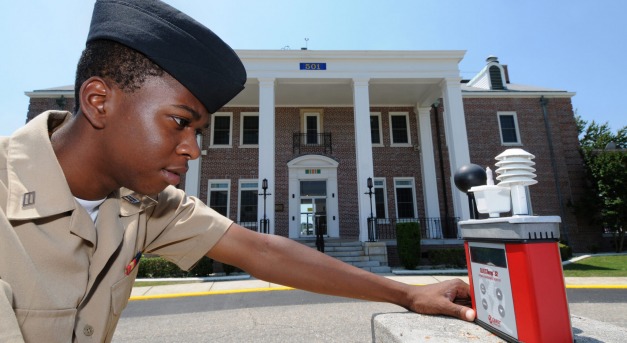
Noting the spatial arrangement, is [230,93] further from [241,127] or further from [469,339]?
[241,127]

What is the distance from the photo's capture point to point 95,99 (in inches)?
41.1

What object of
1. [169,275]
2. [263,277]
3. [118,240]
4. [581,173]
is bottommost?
[169,275]

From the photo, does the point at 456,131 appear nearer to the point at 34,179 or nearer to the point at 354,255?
the point at 354,255

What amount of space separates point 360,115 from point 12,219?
43.5 ft

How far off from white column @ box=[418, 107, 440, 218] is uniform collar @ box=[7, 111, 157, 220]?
1665 centimetres

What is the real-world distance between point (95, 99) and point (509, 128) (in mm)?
20645

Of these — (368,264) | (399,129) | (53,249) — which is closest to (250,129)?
(399,129)

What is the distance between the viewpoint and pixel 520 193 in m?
1.62

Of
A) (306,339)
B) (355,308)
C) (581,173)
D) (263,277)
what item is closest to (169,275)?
(355,308)

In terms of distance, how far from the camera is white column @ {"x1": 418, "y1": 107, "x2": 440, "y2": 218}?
16.2m

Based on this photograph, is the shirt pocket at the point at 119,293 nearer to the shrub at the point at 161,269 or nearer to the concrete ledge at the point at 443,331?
the concrete ledge at the point at 443,331

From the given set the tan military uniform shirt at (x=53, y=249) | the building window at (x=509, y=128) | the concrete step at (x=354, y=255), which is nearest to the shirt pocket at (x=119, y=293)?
the tan military uniform shirt at (x=53, y=249)

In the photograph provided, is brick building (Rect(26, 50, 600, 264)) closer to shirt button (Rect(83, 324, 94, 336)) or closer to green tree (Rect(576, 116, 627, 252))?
green tree (Rect(576, 116, 627, 252))

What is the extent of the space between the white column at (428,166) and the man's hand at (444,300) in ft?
49.9
